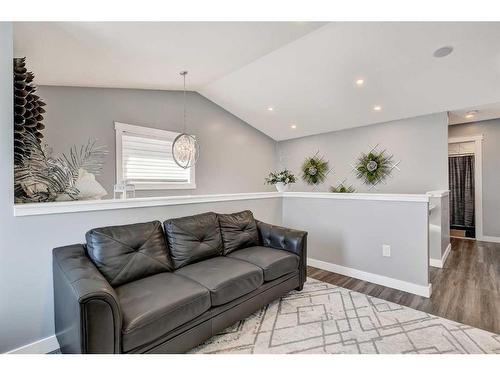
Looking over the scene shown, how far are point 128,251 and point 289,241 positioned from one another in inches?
62.0

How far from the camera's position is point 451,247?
475 centimetres

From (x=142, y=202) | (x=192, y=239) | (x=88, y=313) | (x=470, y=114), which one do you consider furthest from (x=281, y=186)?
(x=470, y=114)

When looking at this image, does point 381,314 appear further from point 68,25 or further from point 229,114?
point 229,114

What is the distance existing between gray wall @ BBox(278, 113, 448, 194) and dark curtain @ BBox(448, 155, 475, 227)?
1.87m

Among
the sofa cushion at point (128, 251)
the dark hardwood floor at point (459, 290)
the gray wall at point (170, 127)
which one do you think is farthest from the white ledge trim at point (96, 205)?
the dark hardwood floor at point (459, 290)

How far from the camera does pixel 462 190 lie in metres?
5.56

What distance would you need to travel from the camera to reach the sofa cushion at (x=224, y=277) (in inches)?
74.1

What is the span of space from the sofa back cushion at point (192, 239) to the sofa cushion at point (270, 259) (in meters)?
0.24

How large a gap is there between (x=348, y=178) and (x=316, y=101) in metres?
1.89

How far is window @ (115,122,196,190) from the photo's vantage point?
3.94 meters

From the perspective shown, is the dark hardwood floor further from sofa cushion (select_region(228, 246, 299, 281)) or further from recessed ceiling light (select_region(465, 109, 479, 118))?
recessed ceiling light (select_region(465, 109, 479, 118))

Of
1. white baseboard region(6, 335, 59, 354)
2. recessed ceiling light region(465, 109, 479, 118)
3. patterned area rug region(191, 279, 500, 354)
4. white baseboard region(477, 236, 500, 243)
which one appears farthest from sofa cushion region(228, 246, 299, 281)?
white baseboard region(477, 236, 500, 243)

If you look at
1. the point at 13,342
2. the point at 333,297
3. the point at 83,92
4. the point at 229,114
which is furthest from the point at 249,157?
the point at 13,342

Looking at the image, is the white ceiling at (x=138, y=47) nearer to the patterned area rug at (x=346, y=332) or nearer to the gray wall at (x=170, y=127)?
the gray wall at (x=170, y=127)
